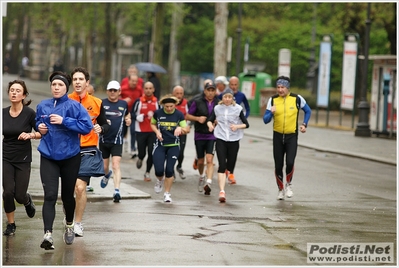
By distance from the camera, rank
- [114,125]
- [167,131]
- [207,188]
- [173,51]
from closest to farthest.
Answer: [167,131] → [114,125] → [207,188] → [173,51]

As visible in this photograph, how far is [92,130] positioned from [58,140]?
0.94 meters

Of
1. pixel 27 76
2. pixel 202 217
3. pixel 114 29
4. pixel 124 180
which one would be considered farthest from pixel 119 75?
pixel 202 217

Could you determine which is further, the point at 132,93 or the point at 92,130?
the point at 132,93

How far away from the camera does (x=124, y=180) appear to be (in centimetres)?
1627

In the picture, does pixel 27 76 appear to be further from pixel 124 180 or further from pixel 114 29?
pixel 124 180

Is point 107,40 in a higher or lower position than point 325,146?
higher

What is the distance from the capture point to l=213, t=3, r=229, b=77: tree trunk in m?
39.6

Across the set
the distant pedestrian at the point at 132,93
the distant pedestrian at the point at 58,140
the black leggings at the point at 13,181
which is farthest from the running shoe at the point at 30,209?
the distant pedestrian at the point at 132,93

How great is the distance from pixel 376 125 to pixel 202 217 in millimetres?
17322

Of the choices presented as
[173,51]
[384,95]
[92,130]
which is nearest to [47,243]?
[92,130]

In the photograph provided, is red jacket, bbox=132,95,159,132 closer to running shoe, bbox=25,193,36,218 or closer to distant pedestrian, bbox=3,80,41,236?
running shoe, bbox=25,193,36,218

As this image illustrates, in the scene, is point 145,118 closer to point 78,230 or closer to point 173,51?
point 78,230

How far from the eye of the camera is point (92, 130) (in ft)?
33.0

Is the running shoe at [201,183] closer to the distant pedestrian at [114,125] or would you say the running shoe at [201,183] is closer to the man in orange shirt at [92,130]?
the distant pedestrian at [114,125]
